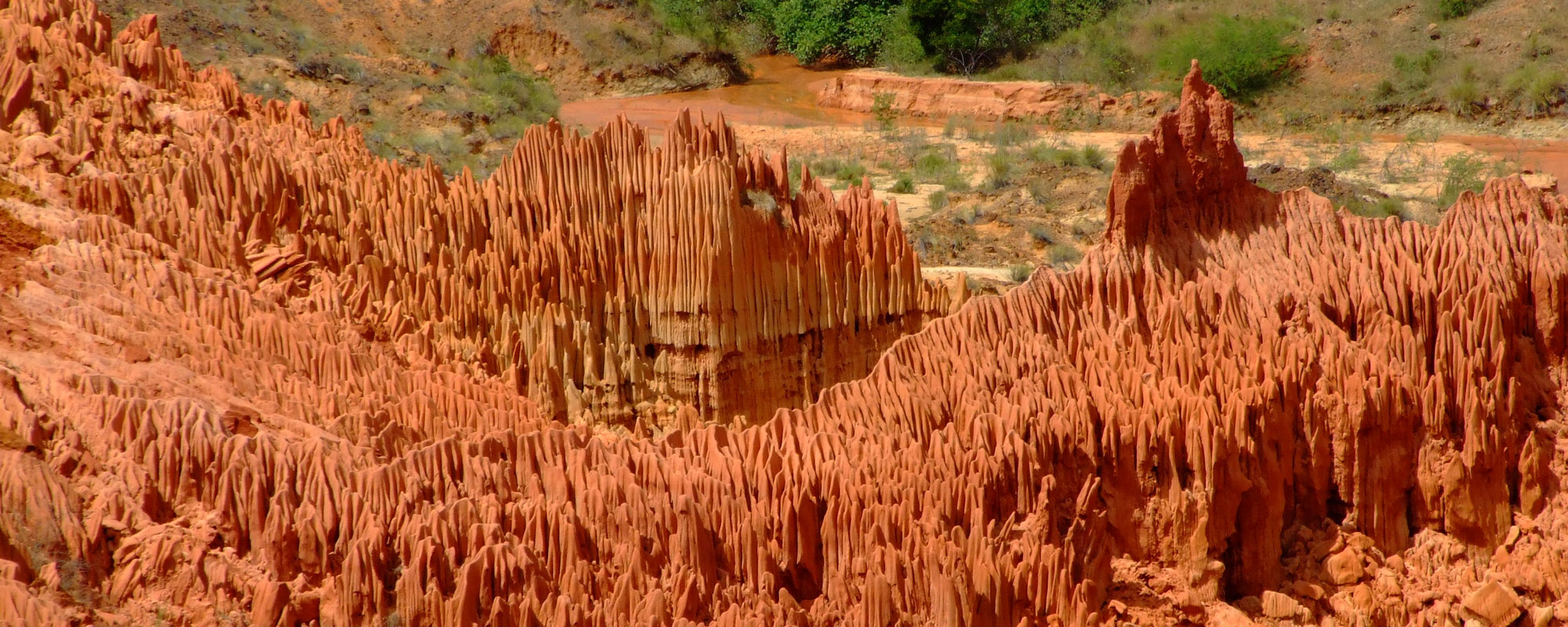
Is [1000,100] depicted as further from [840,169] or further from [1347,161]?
[840,169]

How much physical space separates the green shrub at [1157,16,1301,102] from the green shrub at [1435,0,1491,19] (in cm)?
290

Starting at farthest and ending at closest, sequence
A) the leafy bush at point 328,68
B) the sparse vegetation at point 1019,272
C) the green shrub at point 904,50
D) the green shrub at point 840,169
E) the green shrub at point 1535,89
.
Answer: the green shrub at point 904,50 → the green shrub at point 1535,89 → the green shrub at point 840,169 → the leafy bush at point 328,68 → the sparse vegetation at point 1019,272

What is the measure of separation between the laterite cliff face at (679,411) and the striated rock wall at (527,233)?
0.10 ft

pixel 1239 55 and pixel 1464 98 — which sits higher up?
pixel 1239 55

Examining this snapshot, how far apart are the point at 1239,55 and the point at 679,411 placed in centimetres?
1922

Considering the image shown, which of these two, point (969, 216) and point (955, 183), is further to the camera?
point (955, 183)

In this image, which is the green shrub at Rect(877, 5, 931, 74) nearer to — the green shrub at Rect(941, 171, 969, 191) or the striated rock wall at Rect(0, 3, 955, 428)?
the green shrub at Rect(941, 171, 969, 191)

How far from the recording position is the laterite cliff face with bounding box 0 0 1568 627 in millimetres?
5609

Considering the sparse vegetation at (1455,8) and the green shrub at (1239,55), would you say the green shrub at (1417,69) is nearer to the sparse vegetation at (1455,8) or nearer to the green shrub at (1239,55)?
the sparse vegetation at (1455,8)

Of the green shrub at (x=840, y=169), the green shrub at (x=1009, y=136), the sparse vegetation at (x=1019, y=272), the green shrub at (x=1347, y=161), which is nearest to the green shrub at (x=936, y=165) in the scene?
the green shrub at (x=840, y=169)

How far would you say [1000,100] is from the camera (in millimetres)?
25734

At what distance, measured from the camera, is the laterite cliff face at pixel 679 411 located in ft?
18.4

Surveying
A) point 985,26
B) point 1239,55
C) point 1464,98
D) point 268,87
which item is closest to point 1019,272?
point 268,87

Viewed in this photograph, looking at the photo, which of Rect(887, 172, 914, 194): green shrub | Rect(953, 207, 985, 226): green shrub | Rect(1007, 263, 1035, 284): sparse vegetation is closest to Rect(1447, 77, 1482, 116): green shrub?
Rect(887, 172, 914, 194): green shrub
